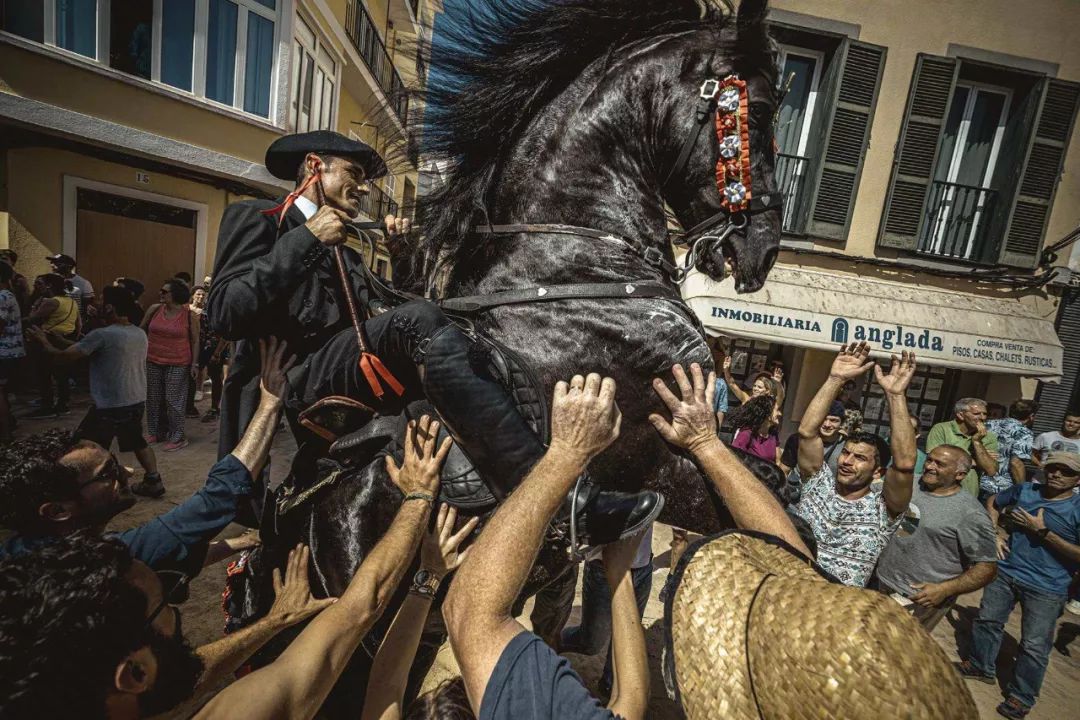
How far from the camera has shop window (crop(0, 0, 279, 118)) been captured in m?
8.08

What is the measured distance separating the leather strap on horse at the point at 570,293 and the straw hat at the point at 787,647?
2.54 ft

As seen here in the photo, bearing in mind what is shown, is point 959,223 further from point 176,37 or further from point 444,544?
point 176,37

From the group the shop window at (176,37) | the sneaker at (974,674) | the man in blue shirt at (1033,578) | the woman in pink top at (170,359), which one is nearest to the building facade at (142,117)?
the shop window at (176,37)

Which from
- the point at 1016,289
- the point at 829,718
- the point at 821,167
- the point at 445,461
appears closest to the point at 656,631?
the point at 445,461

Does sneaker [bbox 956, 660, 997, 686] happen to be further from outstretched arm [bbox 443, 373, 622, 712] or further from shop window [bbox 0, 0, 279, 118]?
shop window [bbox 0, 0, 279, 118]

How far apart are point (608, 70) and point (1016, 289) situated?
36.0 ft

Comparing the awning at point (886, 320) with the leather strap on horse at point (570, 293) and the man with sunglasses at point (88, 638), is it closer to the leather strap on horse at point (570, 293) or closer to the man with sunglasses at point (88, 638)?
the leather strap on horse at point (570, 293)

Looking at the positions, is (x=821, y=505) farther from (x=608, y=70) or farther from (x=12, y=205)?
(x=12, y=205)

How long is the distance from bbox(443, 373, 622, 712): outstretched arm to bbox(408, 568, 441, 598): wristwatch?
1.69 feet

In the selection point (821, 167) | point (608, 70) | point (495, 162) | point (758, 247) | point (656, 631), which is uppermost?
point (821, 167)

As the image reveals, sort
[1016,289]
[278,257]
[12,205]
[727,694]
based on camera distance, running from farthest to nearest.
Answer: [1016,289]
[12,205]
[278,257]
[727,694]

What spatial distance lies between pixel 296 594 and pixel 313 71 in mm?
13270

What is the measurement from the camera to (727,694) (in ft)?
3.25

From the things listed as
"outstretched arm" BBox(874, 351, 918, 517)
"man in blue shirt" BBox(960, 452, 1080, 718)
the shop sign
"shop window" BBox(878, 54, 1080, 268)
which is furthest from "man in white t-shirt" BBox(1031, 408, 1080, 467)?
"outstretched arm" BBox(874, 351, 918, 517)
